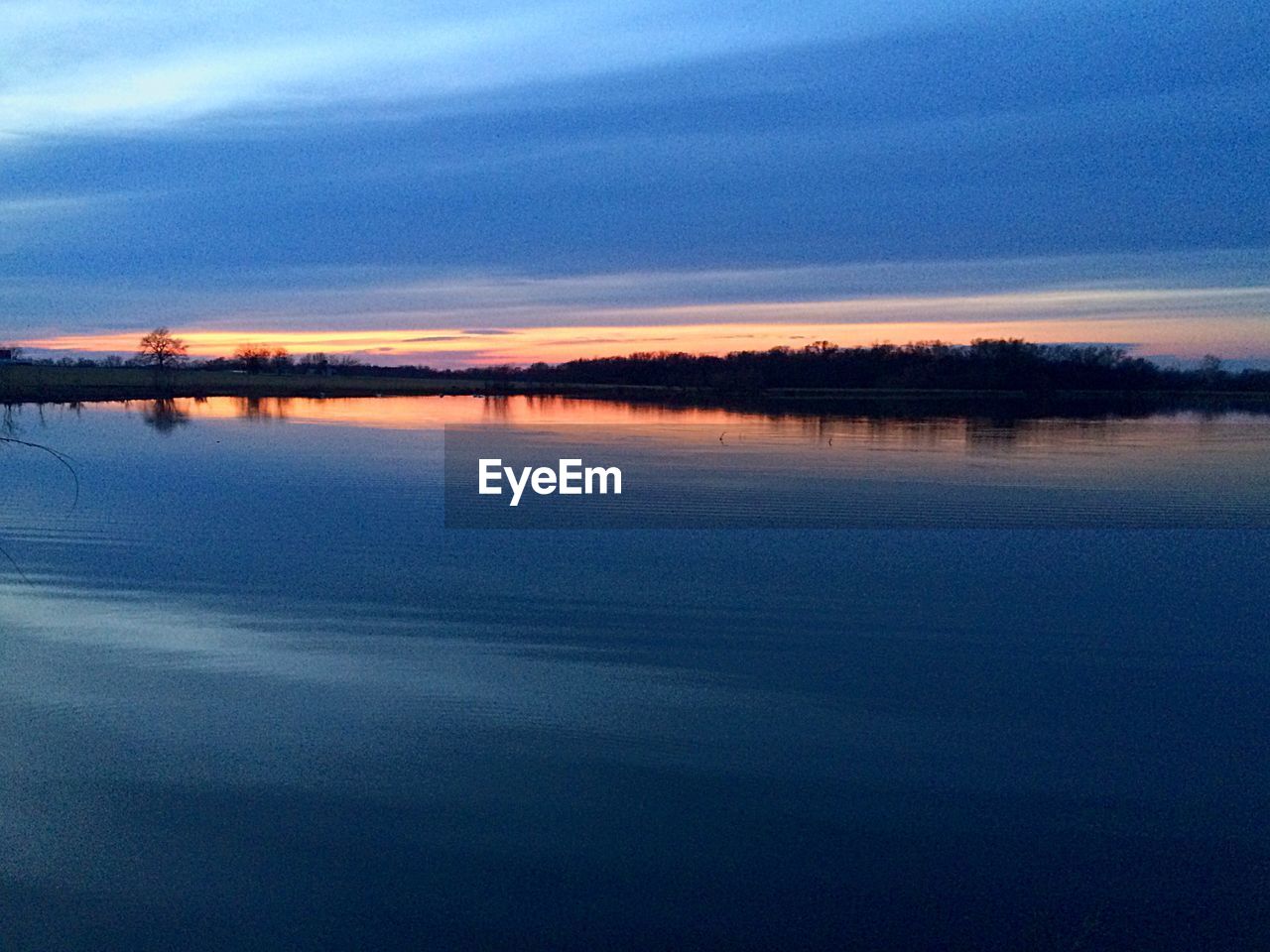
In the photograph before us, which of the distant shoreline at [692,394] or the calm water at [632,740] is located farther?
the distant shoreline at [692,394]

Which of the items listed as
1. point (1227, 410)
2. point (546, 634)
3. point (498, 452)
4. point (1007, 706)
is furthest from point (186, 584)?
point (1227, 410)

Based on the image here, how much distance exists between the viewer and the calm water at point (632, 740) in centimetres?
481

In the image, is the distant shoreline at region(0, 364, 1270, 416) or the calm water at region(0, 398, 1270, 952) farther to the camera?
the distant shoreline at region(0, 364, 1270, 416)

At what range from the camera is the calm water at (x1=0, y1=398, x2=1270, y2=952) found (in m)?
4.81

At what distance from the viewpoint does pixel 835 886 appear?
195 inches

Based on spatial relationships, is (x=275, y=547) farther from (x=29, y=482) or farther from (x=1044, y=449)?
(x=1044, y=449)

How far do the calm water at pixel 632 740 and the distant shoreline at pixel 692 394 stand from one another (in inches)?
1592

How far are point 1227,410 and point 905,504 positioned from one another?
49.3 metres

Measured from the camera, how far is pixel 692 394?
70.5 m

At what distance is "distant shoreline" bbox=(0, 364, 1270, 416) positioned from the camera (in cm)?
5731

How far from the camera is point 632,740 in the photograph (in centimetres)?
666

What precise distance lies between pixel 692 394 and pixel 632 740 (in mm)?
64320

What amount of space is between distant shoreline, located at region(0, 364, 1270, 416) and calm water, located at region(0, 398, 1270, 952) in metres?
40.4

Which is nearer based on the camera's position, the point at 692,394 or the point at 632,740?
the point at 632,740
